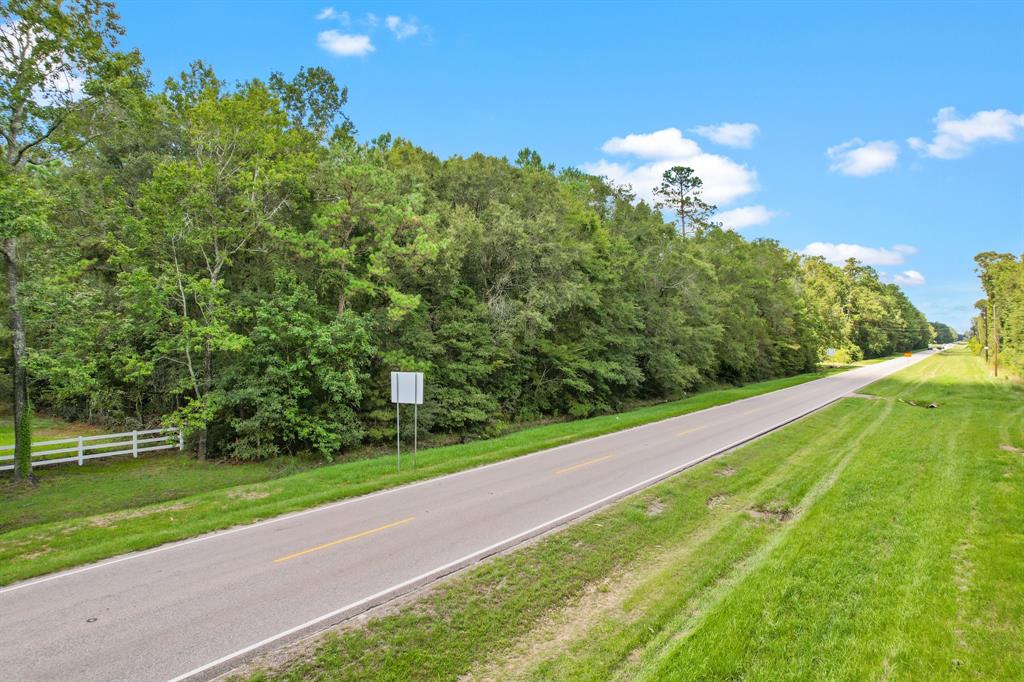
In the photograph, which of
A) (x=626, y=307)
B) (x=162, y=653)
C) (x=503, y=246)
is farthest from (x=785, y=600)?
(x=626, y=307)

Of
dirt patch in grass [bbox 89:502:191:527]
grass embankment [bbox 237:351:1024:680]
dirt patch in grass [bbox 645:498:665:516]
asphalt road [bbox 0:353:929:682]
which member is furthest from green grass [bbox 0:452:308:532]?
dirt patch in grass [bbox 645:498:665:516]

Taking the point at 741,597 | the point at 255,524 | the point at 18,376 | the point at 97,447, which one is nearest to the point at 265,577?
the point at 255,524

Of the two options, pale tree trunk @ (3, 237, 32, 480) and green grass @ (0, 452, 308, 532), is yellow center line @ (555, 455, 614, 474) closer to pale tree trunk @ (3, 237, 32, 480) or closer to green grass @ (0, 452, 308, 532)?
green grass @ (0, 452, 308, 532)

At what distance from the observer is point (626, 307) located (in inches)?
1169

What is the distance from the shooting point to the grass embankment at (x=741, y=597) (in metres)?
5.29

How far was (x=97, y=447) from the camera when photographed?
655 inches

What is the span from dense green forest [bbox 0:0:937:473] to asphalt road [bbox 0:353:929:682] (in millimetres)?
9148

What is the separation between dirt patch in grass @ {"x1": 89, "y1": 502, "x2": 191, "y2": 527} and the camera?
1027 centimetres

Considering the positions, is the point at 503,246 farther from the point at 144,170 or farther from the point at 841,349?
the point at 841,349

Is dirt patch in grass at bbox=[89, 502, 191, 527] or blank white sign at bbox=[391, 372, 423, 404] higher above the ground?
blank white sign at bbox=[391, 372, 423, 404]

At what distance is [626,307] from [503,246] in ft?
31.9

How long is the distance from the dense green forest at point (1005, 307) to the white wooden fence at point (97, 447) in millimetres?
50800

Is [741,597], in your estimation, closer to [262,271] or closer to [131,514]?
[131,514]

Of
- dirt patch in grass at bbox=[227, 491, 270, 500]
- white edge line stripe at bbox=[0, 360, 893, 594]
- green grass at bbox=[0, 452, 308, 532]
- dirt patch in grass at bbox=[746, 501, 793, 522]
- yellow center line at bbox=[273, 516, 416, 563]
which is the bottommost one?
green grass at bbox=[0, 452, 308, 532]
